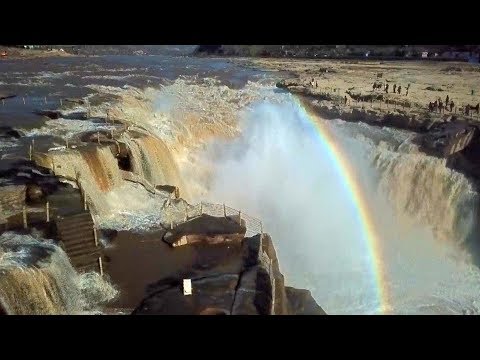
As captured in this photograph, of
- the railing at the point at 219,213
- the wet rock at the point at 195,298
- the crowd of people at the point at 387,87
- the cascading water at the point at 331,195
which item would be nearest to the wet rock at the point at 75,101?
the cascading water at the point at 331,195

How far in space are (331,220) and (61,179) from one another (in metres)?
7.51

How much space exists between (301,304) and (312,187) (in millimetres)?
7736

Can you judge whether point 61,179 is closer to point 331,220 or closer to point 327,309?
point 327,309

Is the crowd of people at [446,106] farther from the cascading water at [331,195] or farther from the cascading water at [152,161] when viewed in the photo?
the cascading water at [152,161]

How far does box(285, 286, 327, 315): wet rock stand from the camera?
287 inches

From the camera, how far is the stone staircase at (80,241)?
7574 millimetres

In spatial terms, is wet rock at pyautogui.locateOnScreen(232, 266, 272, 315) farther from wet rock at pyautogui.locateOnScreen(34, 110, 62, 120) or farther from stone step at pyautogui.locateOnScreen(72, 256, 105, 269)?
wet rock at pyautogui.locateOnScreen(34, 110, 62, 120)

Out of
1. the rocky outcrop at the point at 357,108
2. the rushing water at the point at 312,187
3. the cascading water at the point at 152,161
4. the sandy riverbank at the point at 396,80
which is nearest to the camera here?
the rushing water at the point at 312,187

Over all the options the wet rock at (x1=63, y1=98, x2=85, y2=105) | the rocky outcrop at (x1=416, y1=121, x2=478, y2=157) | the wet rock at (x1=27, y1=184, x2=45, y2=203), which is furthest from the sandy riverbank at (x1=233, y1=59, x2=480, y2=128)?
the wet rock at (x1=27, y1=184, x2=45, y2=203)

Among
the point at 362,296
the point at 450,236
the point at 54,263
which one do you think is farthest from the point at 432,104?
the point at 54,263

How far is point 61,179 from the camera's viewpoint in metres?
9.27

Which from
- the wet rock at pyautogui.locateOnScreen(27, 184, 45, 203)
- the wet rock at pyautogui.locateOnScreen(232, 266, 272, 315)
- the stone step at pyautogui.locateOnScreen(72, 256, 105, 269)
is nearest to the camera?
the wet rock at pyautogui.locateOnScreen(232, 266, 272, 315)

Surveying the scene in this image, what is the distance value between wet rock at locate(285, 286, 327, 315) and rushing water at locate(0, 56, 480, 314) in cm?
233

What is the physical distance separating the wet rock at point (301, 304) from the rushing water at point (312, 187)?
2.33 meters
